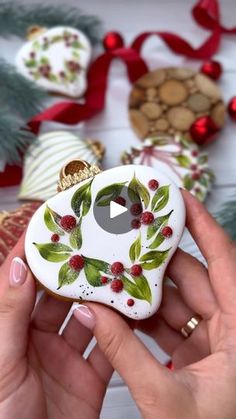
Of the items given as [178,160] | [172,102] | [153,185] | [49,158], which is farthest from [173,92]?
[153,185]

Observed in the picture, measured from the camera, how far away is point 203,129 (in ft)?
3.24

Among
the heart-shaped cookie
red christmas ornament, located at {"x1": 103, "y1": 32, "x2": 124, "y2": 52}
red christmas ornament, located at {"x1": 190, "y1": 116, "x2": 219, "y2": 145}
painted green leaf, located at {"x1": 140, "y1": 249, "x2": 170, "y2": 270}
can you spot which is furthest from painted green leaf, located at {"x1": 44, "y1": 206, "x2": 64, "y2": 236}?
red christmas ornament, located at {"x1": 103, "y1": 32, "x2": 124, "y2": 52}

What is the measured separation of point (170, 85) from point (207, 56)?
138 mm

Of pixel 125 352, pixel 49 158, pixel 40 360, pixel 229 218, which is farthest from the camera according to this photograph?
pixel 49 158

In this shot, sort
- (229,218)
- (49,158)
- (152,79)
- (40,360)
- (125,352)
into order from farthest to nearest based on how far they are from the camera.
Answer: (152,79)
(49,158)
(229,218)
(40,360)
(125,352)

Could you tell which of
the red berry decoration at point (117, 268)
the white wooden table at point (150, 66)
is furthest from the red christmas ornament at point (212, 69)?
the red berry decoration at point (117, 268)

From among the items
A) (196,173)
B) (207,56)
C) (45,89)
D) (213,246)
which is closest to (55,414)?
(213,246)

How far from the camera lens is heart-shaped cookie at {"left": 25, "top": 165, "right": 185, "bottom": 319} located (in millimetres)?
640

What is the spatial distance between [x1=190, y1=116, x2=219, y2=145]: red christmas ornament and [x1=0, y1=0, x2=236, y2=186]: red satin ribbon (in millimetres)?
163

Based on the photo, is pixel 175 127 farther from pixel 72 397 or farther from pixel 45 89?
pixel 72 397

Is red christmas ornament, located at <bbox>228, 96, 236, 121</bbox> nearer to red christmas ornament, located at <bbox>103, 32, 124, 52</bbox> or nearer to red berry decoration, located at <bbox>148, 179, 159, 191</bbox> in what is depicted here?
red christmas ornament, located at <bbox>103, 32, 124, 52</bbox>

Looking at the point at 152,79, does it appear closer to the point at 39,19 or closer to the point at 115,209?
the point at 39,19

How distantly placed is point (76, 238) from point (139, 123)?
0.42 metres

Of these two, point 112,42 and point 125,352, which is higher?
point 112,42
